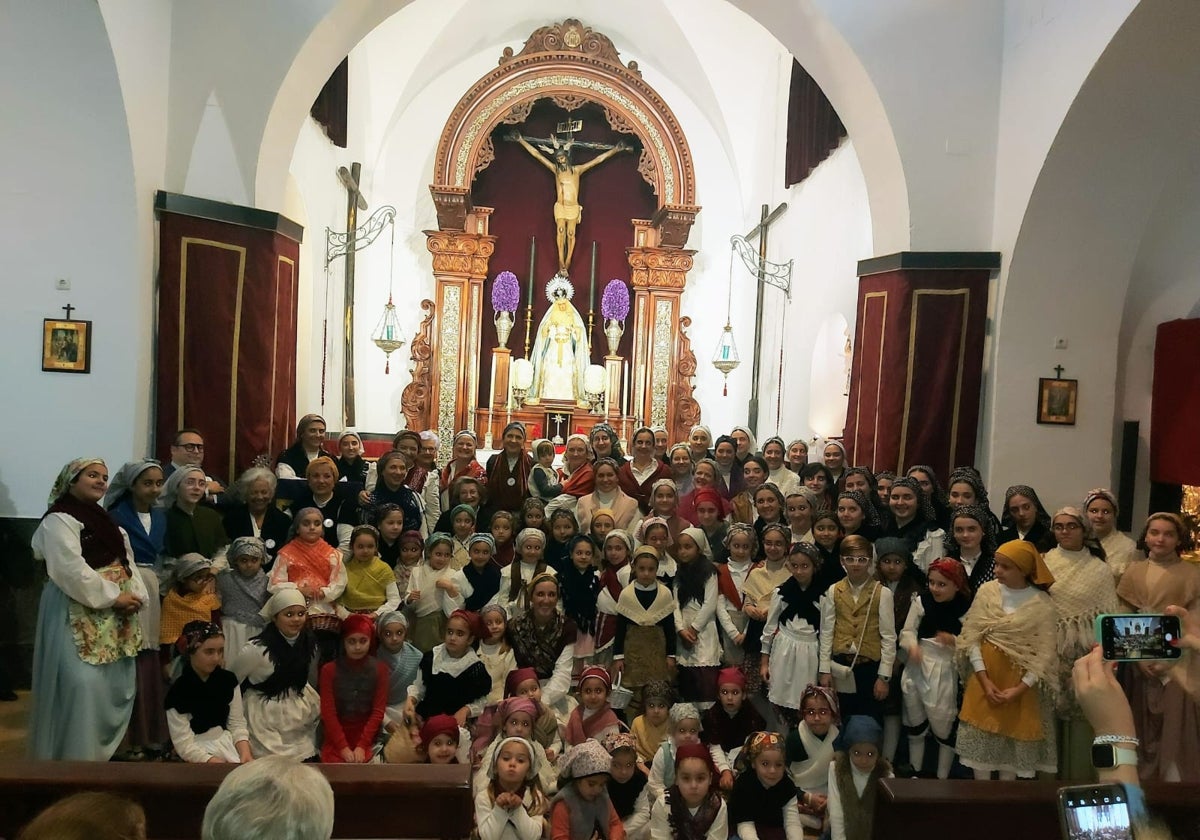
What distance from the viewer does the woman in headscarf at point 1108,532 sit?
4543mm

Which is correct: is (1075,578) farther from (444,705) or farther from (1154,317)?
(1154,317)

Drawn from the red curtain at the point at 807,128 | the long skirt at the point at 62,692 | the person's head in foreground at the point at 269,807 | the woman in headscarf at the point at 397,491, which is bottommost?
the long skirt at the point at 62,692

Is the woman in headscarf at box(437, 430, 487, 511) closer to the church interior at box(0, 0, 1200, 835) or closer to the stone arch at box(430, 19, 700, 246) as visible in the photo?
the church interior at box(0, 0, 1200, 835)

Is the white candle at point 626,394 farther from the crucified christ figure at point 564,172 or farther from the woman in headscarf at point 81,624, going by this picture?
the woman in headscarf at point 81,624

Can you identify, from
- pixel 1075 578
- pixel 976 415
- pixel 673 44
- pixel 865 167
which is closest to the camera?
pixel 1075 578

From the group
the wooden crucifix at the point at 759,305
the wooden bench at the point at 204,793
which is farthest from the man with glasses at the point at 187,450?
the wooden crucifix at the point at 759,305

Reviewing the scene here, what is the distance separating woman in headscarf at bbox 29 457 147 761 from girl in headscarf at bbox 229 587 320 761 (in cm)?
54

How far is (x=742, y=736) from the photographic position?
4.38m

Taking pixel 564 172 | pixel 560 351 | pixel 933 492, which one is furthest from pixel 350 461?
pixel 564 172

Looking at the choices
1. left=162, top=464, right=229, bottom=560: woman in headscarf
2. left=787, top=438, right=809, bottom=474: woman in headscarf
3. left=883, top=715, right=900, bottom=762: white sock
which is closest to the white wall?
left=162, top=464, right=229, bottom=560: woman in headscarf

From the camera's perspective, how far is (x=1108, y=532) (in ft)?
15.0

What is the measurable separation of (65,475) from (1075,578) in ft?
14.6

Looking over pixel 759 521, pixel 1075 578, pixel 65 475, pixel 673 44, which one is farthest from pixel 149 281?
pixel 673 44

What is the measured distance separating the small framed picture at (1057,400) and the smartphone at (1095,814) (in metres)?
5.46
